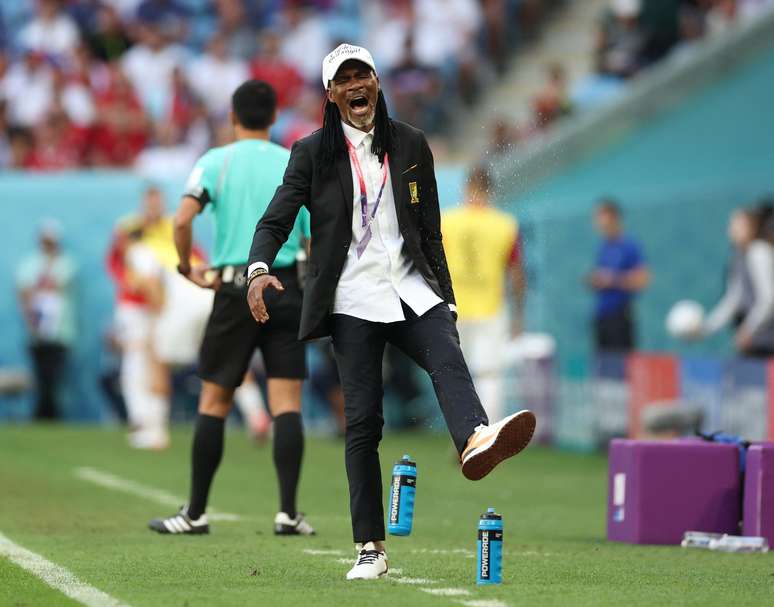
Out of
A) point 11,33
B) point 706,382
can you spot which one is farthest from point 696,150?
point 11,33

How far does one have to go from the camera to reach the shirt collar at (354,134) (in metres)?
7.12

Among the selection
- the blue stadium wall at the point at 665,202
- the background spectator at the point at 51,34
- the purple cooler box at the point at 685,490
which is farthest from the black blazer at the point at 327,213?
the background spectator at the point at 51,34

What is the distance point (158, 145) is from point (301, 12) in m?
3.00

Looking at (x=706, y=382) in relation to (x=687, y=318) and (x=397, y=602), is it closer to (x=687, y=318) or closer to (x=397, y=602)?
(x=687, y=318)

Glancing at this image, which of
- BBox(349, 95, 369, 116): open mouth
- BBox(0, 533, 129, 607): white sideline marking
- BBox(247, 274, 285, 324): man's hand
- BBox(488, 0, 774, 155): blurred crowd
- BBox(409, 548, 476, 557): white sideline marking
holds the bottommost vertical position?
BBox(0, 533, 129, 607): white sideline marking

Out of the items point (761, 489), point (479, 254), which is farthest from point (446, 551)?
point (479, 254)

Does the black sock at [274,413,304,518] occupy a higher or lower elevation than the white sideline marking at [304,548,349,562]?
higher

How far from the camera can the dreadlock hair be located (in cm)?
708

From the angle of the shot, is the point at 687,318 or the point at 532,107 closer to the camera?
the point at 687,318

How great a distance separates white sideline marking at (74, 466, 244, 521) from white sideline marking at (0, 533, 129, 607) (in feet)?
6.25

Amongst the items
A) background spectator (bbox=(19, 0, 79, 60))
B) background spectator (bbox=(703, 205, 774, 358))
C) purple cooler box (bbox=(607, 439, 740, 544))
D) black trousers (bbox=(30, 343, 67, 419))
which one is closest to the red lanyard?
purple cooler box (bbox=(607, 439, 740, 544))

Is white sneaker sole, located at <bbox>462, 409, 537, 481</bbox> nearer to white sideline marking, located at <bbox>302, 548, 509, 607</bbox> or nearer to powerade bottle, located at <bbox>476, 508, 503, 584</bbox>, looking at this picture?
powerade bottle, located at <bbox>476, 508, 503, 584</bbox>

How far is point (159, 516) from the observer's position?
10.3 m

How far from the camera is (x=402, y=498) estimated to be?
701cm
